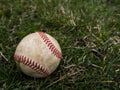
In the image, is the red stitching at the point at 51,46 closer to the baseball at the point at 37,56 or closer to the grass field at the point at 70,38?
the baseball at the point at 37,56

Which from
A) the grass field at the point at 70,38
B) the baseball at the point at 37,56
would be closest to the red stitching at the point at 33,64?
the baseball at the point at 37,56

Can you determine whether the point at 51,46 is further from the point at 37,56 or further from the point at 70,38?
the point at 70,38

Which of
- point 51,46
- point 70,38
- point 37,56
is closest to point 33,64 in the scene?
point 37,56

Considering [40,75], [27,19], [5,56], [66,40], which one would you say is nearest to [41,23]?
[27,19]

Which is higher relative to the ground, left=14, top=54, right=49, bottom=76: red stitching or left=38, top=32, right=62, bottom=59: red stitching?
left=38, top=32, right=62, bottom=59: red stitching

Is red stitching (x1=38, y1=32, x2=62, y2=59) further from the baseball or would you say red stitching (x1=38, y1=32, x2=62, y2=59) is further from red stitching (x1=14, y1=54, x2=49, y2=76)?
red stitching (x1=14, y1=54, x2=49, y2=76)

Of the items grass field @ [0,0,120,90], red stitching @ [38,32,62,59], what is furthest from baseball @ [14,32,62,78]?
grass field @ [0,0,120,90]
